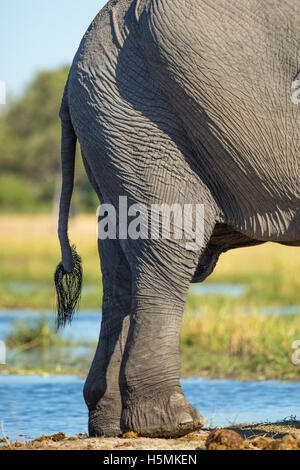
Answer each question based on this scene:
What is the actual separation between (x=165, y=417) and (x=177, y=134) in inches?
48.9

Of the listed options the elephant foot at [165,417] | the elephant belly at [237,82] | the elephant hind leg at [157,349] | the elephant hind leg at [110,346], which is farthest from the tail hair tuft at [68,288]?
the elephant belly at [237,82]

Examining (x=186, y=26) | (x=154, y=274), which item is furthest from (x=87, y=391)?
(x=186, y=26)

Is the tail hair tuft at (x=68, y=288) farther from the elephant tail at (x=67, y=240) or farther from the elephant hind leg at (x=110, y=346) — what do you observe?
the elephant hind leg at (x=110, y=346)

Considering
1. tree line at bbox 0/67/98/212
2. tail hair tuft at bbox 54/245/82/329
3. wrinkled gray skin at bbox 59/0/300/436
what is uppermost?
tree line at bbox 0/67/98/212

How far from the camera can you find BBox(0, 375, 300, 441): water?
4.75 meters

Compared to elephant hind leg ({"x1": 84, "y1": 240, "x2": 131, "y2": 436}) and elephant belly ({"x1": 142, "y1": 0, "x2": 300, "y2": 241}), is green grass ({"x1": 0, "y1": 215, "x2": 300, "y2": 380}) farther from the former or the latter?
elephant belly ({"x1": 142, "y1": 0, "x2": 300, "y2": 241})

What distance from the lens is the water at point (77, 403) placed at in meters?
4.75

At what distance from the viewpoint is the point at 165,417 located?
3.72m

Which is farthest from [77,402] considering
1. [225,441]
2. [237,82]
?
[237,82]


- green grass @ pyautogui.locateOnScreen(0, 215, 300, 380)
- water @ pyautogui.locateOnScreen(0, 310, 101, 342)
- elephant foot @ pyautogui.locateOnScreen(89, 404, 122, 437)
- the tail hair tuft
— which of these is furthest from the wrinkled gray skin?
water @ pyautogui.locateOnScreen(0, 310, 101, 342)

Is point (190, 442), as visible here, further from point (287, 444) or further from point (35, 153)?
point (35, 153)

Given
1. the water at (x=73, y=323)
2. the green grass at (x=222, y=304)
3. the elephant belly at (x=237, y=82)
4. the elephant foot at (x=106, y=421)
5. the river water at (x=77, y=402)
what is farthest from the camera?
the water at (x=73, y=323)

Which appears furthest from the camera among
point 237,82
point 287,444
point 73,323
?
point 73,323

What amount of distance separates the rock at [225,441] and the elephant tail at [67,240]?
1.22 meters
